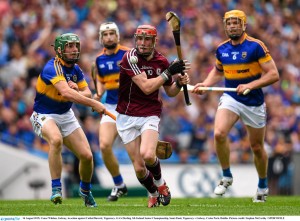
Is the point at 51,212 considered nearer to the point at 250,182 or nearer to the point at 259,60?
the point at 259,60

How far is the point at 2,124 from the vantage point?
1903 centimetres

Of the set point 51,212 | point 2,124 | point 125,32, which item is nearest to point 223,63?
point 51,212

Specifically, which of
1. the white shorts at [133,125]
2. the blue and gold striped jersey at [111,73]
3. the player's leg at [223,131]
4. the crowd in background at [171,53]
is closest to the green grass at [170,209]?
the player's leg at [223,131]

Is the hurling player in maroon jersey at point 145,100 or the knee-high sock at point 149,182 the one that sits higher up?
the hurling player in maroon jersey at point 145,100

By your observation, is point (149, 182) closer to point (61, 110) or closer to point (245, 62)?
point (61, 110)

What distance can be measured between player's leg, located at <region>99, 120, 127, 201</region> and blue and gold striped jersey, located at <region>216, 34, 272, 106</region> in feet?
6.56

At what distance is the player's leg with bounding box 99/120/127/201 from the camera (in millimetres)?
14805

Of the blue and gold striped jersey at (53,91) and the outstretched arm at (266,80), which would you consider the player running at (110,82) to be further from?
the outstretched arm at (266,80)

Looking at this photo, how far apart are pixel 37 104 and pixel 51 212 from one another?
1690 millimetres

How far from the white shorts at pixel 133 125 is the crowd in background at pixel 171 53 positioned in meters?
6.20

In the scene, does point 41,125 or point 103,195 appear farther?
point 103,195

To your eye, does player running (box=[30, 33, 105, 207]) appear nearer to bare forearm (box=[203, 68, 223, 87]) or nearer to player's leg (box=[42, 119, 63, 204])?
player's leg (box=[42, 119, 63, 204])

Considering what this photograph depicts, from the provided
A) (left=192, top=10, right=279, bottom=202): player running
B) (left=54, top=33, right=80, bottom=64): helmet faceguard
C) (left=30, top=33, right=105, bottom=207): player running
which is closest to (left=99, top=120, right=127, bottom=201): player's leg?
(left=192, top=10, right=279, bottom=202): player running

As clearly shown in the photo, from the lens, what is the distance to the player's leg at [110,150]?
14805 millimetres
